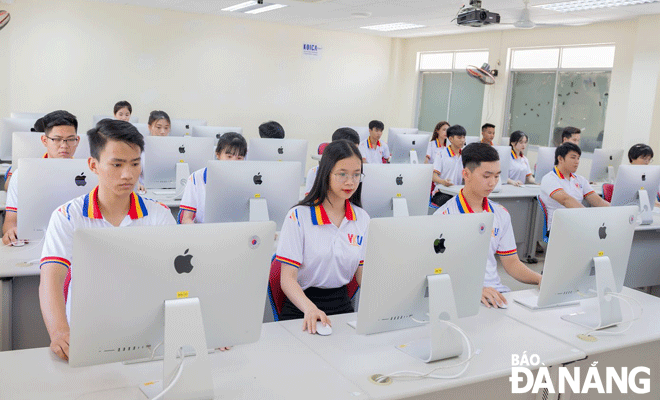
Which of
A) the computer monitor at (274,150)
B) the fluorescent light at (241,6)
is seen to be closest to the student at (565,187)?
the computer monitor at (274,150)

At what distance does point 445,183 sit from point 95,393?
4.45 metres

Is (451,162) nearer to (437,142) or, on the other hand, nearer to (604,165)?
(437,142)

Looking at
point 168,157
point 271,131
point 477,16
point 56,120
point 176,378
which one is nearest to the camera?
point 176,378

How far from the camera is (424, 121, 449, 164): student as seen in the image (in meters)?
6.66

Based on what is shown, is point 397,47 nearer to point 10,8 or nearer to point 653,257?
point 10,8

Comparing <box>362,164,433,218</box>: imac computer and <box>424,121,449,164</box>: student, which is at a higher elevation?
<box>424,121,449,164</box>: student

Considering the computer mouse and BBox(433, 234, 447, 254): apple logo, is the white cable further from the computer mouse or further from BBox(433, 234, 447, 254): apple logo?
BBox(433, 234, 447, 254): apple logo

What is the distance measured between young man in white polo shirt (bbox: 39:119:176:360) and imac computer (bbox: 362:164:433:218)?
4.05 feet

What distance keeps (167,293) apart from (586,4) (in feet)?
20.2

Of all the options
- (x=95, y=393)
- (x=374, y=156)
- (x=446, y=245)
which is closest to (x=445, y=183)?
(x=374, y=156)

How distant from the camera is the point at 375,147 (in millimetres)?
6734

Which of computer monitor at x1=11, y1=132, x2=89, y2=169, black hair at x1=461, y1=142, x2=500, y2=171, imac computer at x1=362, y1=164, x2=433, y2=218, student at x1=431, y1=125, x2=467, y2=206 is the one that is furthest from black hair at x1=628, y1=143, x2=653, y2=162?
computer monitor at x1=11, y1=132, x2=89, y2=169

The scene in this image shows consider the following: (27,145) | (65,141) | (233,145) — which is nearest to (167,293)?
(233,145)

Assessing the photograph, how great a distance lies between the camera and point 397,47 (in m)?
10.6
